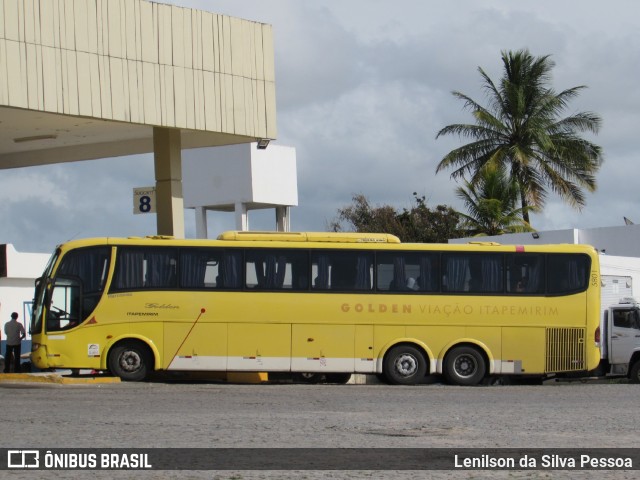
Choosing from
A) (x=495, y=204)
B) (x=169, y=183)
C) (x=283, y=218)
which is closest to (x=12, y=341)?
(x=169, y=183)

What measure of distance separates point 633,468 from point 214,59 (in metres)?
18.9

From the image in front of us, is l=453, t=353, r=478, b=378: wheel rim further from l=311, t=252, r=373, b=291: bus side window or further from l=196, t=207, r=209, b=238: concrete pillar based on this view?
l=196, t=207, r=209, b=238: concrete pillar

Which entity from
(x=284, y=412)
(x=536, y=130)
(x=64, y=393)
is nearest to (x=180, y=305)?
(x=64, y=393)

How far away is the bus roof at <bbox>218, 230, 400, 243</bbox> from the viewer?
2547cm

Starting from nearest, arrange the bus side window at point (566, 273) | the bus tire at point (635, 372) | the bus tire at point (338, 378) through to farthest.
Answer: the bus side window at point (566, 273) < the bus tire at point (338, 378) < the bus tire at point (635, 372)

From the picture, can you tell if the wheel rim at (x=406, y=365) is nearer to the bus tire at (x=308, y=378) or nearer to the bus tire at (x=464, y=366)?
the bus tire at (x=464, y=366)

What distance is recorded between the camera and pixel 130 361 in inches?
973

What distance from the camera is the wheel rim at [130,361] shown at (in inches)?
970

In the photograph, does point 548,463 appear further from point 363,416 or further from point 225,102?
point 225,102

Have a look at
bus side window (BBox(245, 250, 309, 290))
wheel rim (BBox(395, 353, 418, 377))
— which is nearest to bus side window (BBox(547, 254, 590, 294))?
wheel rim (BBox(395, 353, 418, 377))

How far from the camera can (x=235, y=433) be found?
13758 mm

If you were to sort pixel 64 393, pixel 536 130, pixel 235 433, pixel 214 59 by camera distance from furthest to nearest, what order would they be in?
pixel 536 130 → pixel 214 59 → pixel 64 393 → pixel 235 433

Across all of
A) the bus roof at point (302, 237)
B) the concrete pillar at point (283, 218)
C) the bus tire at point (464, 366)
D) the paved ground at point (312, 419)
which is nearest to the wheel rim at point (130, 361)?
the paved ground at point (312, 419)

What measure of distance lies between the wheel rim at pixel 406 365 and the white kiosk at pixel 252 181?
1394 centimetres
